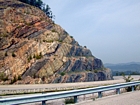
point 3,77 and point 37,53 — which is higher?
point 37,53

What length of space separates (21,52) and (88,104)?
155ft

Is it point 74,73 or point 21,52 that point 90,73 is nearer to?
point 74,73

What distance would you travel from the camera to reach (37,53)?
2261 inches

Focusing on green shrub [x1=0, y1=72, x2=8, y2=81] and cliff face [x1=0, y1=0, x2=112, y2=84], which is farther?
cliff face [x1=0, y1=0, x2=112, y2=84]

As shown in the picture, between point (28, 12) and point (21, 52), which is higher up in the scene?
point (28, 12)

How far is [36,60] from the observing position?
54.9 meters

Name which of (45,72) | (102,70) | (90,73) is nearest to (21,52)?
(45,72)

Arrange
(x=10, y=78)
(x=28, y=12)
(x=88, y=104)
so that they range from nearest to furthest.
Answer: (x=88, y=104)
(x=10, y=78)
(x=28, y=12)

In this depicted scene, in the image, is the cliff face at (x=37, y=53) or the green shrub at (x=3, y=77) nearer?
the green shrub at (x=3, y=77)

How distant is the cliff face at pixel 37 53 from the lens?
5253 centimetres

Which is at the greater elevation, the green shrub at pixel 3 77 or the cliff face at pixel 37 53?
the cliff face at pixel 37 53

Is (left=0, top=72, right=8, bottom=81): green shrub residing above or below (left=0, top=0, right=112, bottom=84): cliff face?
below

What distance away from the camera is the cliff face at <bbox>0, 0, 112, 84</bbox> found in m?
52.5

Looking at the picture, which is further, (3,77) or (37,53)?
(37,53)
